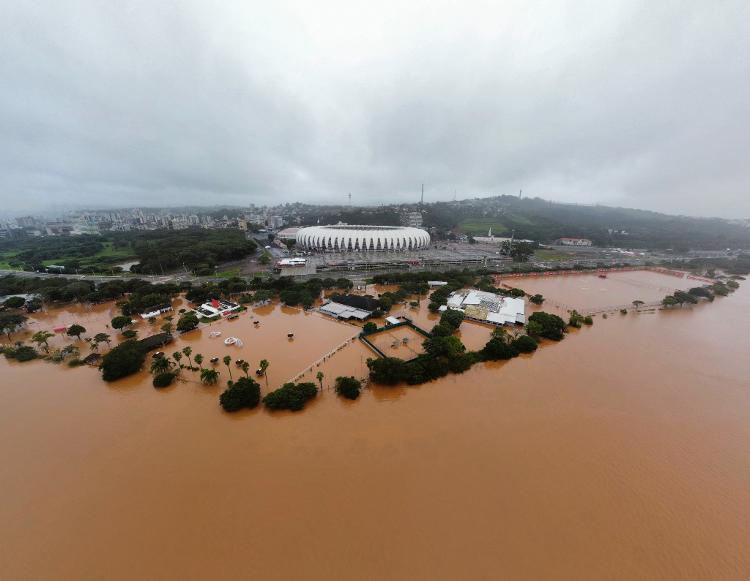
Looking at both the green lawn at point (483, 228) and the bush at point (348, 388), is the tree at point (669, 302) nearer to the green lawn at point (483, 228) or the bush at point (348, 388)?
the bush at point (348, 388)

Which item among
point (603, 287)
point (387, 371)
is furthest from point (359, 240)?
point (387, 371)

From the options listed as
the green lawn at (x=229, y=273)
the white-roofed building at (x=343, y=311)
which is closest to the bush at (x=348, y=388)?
the white-roofed building at (x=343, y=311)

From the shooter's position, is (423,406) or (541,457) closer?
(541,457)

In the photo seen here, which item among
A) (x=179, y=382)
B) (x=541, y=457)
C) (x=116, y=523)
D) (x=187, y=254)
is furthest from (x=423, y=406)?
(x=187, y=254)

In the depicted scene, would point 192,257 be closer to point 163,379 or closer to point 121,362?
point 121,362

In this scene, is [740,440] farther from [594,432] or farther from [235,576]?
[235,576]
